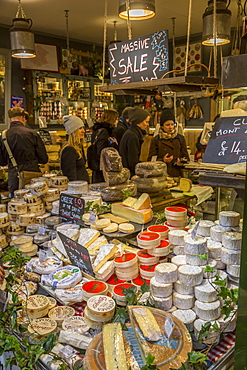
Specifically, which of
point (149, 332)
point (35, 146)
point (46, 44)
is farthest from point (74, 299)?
point (46, 44)

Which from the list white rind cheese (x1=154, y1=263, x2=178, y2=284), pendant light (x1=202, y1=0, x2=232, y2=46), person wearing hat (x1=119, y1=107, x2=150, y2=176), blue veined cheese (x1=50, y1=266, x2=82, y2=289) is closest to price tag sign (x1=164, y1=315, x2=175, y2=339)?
white rind cheese (x1=154, y1=263, x2=178, y2=284)

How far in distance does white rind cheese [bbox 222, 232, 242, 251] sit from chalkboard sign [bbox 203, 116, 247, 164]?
0.42 meters

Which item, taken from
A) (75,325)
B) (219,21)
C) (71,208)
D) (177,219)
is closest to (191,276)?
(75,325)

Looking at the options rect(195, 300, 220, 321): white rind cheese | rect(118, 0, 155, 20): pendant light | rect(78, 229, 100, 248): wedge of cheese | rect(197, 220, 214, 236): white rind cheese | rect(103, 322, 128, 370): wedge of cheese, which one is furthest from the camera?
rect(118, 0, 155, 20): pendant light

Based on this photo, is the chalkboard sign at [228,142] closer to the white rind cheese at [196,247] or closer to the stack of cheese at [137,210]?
the white rind cheese at [196,247]

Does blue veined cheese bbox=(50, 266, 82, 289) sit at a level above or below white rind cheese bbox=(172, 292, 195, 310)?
below

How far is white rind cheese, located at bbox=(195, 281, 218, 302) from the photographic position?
1.56 metres

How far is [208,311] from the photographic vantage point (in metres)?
1.51

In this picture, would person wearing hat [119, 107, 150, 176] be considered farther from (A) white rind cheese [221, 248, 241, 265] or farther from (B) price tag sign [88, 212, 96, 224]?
(A) white rind cheese [221, 248, 241, 265]

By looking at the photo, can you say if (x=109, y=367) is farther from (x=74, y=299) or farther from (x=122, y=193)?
(x=122, y=193)

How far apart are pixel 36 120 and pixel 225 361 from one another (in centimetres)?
763

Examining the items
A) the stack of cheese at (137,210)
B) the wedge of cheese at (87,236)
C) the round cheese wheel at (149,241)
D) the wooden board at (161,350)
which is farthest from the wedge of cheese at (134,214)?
the wooden board at (161,350)

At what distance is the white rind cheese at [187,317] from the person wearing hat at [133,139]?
134 inches

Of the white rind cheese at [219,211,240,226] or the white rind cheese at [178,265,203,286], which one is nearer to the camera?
the white rind cheese at [178,265,203,286]
